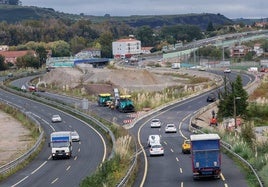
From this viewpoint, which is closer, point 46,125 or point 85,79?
point 46,125

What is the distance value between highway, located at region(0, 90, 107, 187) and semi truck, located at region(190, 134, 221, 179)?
23.1ft

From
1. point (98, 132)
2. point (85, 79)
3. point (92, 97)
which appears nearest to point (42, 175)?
point (98, 132)

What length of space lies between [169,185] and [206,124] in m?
45.5

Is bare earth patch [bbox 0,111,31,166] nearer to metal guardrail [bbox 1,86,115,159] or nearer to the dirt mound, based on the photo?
metal guardrail [bbox 1,86,115,159]

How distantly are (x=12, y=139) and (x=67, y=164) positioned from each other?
79.9ft

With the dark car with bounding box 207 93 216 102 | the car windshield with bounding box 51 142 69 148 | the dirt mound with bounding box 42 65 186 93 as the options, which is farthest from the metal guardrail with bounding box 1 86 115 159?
the dark car with bounding box 207 93 216 102

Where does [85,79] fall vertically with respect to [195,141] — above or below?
below

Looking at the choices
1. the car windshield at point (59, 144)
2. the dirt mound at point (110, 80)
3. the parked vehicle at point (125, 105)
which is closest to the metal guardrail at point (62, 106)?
the car windshield at point (59, 144)

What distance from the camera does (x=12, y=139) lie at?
243ft

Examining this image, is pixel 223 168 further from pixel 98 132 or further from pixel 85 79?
pixel 85 79

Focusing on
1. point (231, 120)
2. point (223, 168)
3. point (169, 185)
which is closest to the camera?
point (169, 185)

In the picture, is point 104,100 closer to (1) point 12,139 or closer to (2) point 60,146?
(1) point 12,139

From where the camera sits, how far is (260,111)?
298 feet

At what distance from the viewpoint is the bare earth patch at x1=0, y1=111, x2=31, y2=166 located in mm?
60084
